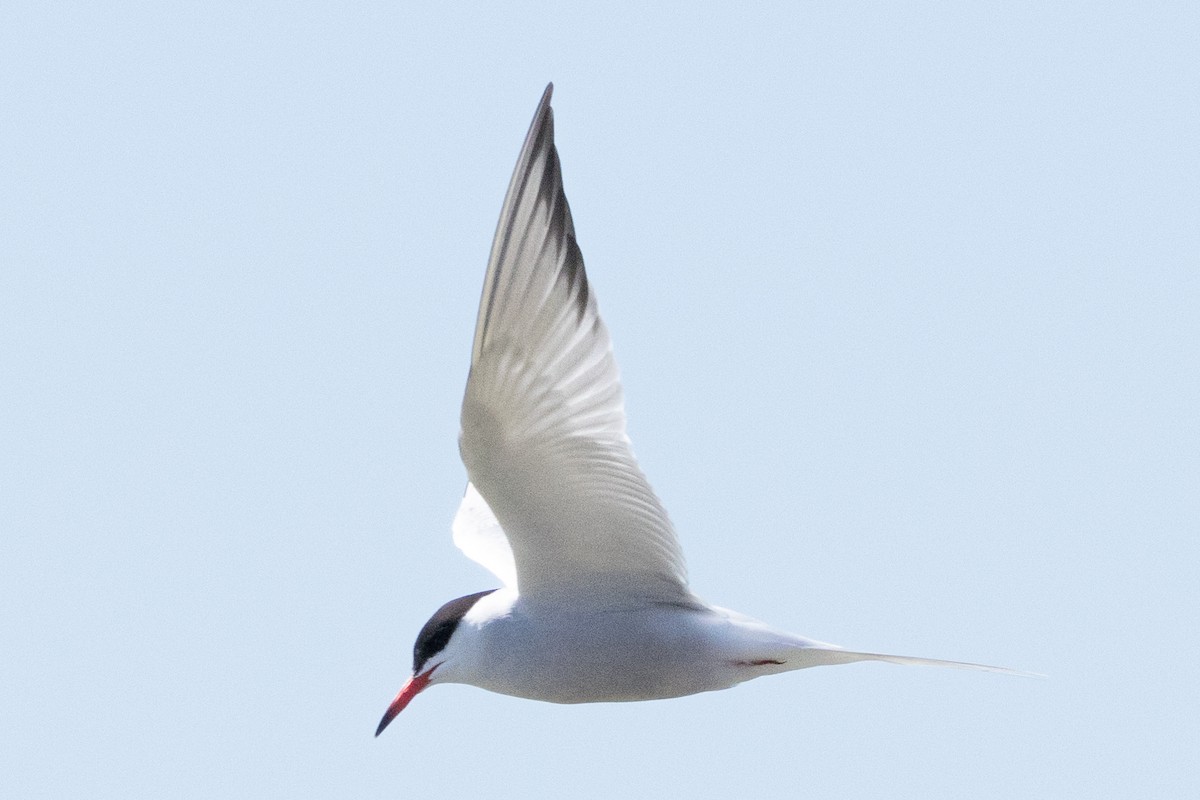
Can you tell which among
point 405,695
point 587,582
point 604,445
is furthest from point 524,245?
point 405,695

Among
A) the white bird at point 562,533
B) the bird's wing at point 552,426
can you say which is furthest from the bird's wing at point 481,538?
the bird's wing at point 552,426

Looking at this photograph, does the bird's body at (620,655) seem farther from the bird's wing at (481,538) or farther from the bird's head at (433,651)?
the bird's wing at (481,538)

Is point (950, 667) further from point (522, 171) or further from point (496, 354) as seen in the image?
point (522, 171)

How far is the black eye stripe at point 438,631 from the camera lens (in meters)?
4.38

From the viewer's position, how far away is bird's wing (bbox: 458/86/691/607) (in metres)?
3.61

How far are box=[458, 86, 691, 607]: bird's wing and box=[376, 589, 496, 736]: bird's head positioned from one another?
254mm

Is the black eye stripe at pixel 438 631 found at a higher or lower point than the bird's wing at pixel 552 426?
lower

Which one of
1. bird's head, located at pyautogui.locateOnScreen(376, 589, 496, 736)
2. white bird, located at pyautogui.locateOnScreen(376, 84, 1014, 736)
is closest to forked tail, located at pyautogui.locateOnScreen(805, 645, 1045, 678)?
white bird, located at pyautogui.locateOnScreen(376, 84, 1014, 736)

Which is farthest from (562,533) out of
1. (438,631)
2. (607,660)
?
(438,631)

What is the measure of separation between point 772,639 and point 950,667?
0.52 meters

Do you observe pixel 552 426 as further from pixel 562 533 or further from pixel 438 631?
pixel 438 631

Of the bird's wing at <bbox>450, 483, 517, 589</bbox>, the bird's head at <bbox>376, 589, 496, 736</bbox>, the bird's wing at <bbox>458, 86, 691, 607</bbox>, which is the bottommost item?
the bird's head at <bbox>376, 589, 496, 736</bbox>

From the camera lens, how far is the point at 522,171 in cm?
353

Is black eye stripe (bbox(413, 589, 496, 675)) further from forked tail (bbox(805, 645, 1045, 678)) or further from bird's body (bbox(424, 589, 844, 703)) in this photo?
forked tail (bbox(805, 645, 1045, 678))
